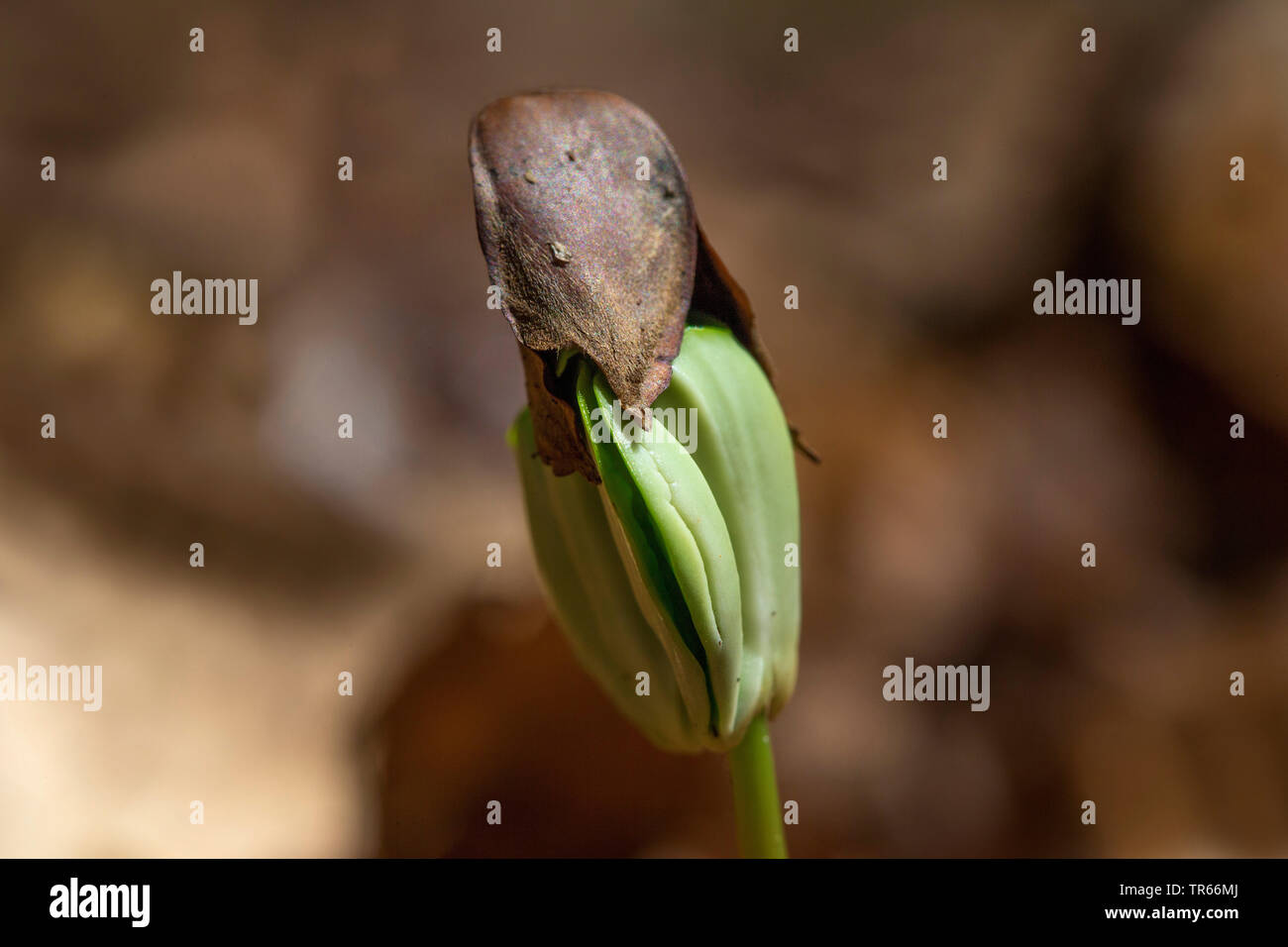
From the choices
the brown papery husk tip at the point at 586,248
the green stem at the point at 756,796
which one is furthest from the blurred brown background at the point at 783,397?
the brown papery husk tip at the point at 586,248

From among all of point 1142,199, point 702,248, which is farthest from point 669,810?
point 1142,199

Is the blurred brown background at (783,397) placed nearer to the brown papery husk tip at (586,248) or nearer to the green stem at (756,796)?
the green stem at (756,796)

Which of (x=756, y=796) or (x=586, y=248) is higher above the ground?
(x=586, y=248)

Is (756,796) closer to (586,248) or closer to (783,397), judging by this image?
(586,248)

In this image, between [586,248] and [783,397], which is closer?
[586,248]

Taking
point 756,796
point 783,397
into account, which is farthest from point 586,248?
point 783,397

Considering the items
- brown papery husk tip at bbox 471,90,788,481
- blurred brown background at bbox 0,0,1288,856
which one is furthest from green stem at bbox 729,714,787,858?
blurred brown background at bbox 0,0,1288,856
